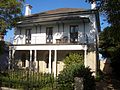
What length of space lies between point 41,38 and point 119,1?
14808 millimetres

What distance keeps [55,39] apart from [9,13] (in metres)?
7.34

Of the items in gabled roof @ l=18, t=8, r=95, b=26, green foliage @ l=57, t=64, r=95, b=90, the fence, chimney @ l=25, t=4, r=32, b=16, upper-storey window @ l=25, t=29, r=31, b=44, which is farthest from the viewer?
chimney @ l=25, t=4, r=32, b=16

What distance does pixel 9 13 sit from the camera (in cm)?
2517

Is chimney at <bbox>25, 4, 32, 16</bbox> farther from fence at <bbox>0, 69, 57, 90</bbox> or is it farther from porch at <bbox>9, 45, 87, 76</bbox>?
fence at <bbox>0, 69, 57, 90</bbox>

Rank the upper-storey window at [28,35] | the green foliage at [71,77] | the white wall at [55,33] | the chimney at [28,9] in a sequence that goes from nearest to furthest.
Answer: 1. the green foliage at [71,77]
2. the white wall at [55,33]
3. the upper-storey window at [28,35]
4. the chimney at [28,9]

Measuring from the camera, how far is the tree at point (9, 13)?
2395cm

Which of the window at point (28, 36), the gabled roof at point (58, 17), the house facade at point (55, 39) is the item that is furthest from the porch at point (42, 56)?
the gabled roof at point (58, 17)

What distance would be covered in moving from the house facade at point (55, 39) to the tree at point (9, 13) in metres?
4.57

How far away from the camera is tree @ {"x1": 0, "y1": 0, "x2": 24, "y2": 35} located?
78.6 ft

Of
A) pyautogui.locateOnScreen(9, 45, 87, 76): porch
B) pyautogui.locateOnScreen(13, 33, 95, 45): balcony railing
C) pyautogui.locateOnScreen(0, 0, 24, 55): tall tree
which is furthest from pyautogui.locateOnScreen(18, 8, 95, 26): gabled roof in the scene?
pyautogui.locateOnScreen(0, 0, 24, 55): tall tree

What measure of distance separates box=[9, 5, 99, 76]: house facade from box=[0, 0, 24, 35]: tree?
4575 millimetres

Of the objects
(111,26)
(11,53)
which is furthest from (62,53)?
(111,26)

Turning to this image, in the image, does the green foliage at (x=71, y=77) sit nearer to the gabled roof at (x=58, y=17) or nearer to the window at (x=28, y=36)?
the gabled roof at (x=58, y=17)

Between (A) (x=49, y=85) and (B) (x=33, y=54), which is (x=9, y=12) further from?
(A) (x=49, y=85)
